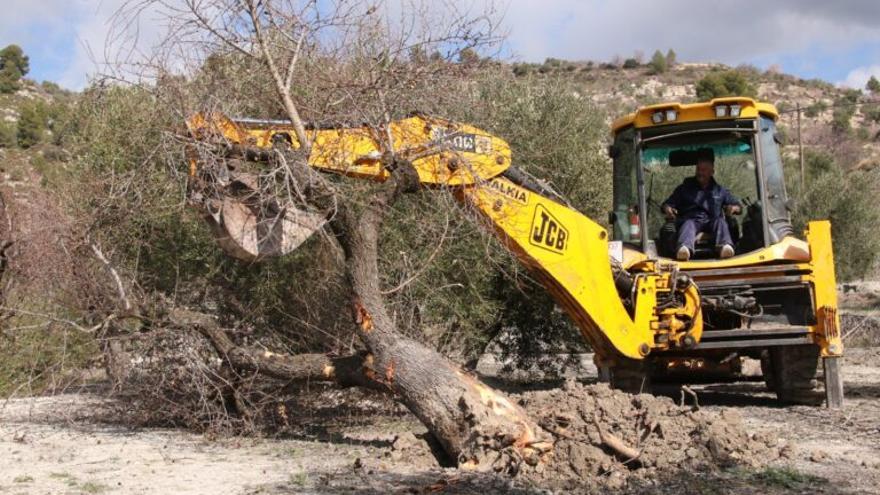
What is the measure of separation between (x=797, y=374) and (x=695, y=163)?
2232mm

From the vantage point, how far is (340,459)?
709 cm

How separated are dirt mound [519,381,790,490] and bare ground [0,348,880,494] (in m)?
0.04

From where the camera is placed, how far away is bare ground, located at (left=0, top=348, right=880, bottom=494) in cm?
619

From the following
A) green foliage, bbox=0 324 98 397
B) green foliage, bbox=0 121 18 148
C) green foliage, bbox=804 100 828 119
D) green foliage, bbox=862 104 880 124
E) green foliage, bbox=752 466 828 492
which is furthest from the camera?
green foliage, bbox=862 104 880 124

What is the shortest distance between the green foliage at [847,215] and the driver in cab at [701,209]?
17.1 metres

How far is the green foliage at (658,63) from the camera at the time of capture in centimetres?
5884

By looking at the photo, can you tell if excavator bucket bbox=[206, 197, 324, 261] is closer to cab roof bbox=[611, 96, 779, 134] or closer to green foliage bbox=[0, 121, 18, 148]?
cab roof bbox=[611, 96, 779, 134]

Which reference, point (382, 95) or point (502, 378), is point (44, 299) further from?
point (502, 378)

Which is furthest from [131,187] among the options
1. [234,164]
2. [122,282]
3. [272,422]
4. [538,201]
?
[538,201]

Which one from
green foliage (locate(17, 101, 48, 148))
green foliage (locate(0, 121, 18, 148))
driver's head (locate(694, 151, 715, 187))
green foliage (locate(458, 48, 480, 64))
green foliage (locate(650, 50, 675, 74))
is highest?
green foliage (locate(650, 50, 675, 74))

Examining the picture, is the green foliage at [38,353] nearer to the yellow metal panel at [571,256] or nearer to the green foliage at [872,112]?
the yellow metal panel at [571,256]

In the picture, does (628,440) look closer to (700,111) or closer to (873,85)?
(700,111)

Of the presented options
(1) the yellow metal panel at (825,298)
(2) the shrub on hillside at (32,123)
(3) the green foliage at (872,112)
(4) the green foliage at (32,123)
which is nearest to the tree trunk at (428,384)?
(1) the yellow metal panel at (825,298)

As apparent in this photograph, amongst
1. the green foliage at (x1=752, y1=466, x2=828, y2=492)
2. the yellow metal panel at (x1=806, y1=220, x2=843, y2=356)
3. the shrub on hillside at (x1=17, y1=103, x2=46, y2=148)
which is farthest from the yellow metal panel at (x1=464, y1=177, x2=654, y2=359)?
the shrub on hillside at (x1=17, y1=103, x2=46, y2=148)
